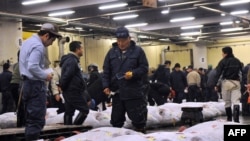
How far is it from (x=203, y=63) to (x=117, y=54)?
26817 mm

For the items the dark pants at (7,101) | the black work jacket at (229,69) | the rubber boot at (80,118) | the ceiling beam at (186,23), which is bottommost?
the dark pants at (7,101)

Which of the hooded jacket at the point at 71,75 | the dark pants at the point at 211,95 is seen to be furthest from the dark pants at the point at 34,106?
the dark pants at the point at 211,95

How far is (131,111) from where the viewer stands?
205 inches

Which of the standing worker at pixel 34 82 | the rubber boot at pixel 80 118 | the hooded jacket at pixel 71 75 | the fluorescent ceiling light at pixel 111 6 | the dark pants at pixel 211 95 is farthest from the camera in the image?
the fluorescent ceiling light at pixel 111 6

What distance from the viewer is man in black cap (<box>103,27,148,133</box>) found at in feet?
17.0

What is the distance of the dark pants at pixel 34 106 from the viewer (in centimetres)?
445

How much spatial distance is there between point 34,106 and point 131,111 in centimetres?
126

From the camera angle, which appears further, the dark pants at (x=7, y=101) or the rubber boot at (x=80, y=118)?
the dark pants at (x=7, y=101)

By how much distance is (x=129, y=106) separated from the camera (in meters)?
5.21

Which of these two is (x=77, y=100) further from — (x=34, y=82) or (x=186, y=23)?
(x=186, y=23)

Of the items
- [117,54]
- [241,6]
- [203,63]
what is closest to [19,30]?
[241,6]

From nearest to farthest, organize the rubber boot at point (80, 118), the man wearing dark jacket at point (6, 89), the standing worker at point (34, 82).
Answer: the standing worker at point (34, 82) → the rubber boot at point (80, 118) → the man wearing dark jacket at point (6, 89)

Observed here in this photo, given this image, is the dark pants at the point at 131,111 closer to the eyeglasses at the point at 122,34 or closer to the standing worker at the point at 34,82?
the eyeglasses at the point at 122,34

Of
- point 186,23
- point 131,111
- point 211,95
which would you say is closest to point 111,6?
point 211,95
